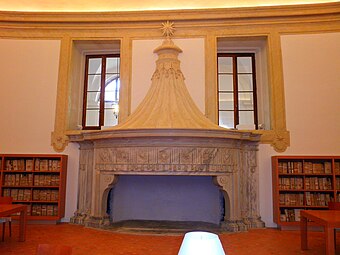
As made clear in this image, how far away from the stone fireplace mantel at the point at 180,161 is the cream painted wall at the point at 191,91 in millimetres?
470

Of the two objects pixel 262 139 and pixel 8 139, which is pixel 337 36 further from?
pixel 8 139

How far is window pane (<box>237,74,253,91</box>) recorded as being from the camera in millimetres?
7598

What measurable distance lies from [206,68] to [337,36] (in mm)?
2855

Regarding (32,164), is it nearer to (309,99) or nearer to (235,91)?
(235,91)

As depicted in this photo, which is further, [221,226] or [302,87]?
[302,87]

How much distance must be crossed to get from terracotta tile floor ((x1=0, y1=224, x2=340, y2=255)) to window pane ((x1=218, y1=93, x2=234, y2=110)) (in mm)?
2814

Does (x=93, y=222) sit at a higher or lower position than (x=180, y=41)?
lower

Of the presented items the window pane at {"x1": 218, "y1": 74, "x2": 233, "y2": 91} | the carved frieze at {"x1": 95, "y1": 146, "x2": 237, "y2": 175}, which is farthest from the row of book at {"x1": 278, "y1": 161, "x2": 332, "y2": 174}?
the window pane at {"x1": 218, "y1": 74, "x2": 233, "y2": 91}

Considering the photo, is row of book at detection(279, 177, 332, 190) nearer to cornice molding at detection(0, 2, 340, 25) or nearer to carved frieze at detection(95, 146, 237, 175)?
carved frieze at detection(95, 146, 237, 175)

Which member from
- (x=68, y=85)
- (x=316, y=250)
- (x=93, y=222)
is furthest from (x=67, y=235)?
(x=316, y=250)

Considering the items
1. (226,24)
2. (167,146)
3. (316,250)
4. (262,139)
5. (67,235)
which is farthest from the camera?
(226,24)

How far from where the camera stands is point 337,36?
684cm

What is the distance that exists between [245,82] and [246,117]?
859 millimetres

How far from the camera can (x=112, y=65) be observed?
7.82m
